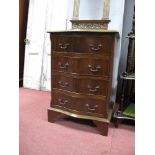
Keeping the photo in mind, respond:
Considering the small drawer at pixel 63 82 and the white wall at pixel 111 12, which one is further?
the white wall at pixel 111 12

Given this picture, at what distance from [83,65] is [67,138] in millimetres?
639

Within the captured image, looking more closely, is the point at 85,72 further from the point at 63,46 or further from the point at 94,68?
the point at 63,46

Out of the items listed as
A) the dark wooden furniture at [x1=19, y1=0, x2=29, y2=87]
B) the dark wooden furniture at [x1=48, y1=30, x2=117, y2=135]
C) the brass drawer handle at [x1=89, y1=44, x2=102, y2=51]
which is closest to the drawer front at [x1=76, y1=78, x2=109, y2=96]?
the dark wooden furniture at [x1=48, y1=30, x2=117, y2=135]

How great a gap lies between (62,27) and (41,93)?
1045 mm

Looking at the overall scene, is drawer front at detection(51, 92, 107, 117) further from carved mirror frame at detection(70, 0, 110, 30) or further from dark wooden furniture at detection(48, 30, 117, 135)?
carved mirror frame at detection(70, 0, 110, 30)

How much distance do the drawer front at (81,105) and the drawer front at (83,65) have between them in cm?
24

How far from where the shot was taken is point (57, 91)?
191 centimetres

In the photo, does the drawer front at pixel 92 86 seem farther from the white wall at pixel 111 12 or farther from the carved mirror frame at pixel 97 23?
the white wall at pixel 111 12

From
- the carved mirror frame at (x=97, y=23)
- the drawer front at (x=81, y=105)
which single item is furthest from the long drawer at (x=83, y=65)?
the carved mirror frame at (x=97, y=23)

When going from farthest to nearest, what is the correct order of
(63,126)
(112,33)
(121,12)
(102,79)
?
(121,12) < (63,126) < (102,79) < (112,33)

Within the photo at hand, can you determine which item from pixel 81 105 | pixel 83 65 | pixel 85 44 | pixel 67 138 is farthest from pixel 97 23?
pixel 67 138

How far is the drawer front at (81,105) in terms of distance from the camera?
173 cm
